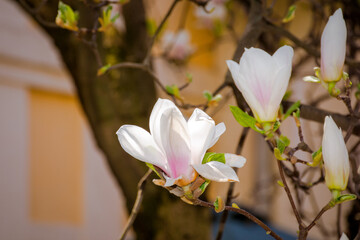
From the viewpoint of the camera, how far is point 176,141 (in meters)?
0.45

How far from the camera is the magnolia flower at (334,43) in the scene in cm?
49

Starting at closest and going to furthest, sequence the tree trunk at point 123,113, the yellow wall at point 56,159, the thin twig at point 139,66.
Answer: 1. the thin twig at point 139,66
2. the tree trunk at point 123,113
3. the yellow wall at point 56,159

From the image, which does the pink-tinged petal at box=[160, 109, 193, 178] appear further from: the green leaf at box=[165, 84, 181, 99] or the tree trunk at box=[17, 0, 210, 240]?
the tree trunk at box=[17, 0, 210, 240]

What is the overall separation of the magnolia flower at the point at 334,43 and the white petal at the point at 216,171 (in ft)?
0.63

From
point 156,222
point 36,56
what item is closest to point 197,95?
point 36,56

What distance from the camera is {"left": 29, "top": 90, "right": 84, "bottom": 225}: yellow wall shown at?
3.40m

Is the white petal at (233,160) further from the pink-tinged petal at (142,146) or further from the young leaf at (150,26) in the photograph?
the young leaf at (150,26)

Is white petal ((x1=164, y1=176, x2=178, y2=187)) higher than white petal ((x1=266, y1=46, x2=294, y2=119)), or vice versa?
white petal ((x1=266, y1=46, x2=294, y2=119))

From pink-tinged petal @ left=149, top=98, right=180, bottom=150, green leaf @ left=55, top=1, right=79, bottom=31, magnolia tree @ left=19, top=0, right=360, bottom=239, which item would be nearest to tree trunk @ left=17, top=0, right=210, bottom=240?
magnolia tree @ left=19, top=0, right=360, bottom=239

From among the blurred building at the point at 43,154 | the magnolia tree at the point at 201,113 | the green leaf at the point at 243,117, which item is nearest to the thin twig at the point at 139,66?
the magnolia tree at the point at 201,113

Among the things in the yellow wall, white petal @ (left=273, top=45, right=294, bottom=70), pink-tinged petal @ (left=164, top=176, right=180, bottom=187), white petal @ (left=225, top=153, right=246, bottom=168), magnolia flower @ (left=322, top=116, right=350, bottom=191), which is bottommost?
the yellow wall

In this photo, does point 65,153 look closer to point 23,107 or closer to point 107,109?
point 23,107

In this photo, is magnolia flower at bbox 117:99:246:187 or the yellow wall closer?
magnolia flower at bbox 117:99:246:187

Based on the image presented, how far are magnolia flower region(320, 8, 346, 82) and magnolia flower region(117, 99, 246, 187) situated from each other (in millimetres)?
167
